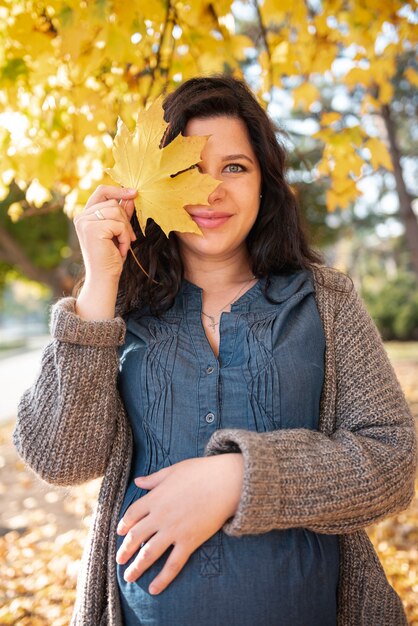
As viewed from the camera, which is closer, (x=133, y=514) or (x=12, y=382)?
(x=133, y=514)

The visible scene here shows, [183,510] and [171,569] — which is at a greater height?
[183,510]

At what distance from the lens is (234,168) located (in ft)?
5.32

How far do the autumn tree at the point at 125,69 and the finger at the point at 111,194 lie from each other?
2.15ft

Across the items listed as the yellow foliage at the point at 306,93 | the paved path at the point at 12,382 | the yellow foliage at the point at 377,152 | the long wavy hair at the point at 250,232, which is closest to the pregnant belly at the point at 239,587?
the long wavy hair at the point at 250,232

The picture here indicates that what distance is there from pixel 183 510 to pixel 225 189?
84 cm

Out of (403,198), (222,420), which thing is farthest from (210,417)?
(403,198)

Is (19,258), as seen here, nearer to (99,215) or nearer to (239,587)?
(99,215)

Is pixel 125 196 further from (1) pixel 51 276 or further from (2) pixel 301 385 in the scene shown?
(1) pixel 51 276

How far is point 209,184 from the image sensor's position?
4.76ft

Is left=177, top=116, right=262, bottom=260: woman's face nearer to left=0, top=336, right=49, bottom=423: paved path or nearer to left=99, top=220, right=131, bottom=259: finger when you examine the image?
left=99, top=220, right=131, bottom=259: finger

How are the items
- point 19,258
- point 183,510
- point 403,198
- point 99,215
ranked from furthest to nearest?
1. point 403,198
2. point 19,258
3. point 99,215
4. point 183,510

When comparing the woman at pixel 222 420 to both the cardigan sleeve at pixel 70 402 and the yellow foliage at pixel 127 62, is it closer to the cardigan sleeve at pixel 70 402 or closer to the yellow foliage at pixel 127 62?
the cardigan sleeve at pixel 70 402

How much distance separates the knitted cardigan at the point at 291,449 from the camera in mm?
1282

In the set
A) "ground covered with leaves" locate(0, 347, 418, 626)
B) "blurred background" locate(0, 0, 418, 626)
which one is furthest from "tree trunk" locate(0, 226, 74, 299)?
"blurred background" locate(0, 0, 418, 626)
